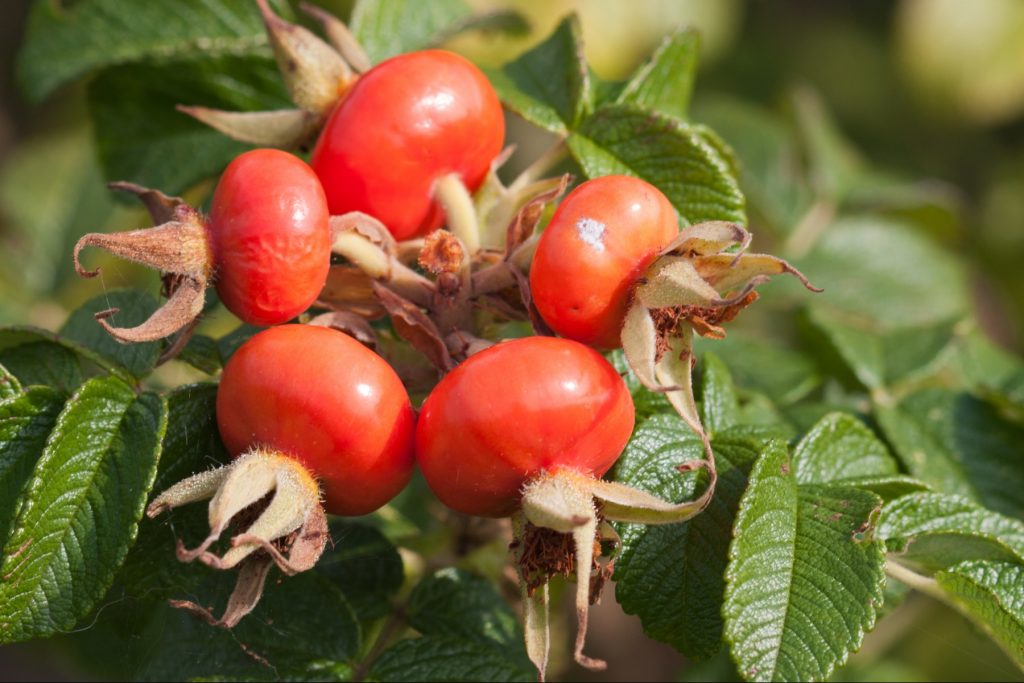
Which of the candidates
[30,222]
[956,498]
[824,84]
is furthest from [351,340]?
[824,84]

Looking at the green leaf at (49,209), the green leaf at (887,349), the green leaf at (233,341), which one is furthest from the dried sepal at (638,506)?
the green leaf at (49,209)

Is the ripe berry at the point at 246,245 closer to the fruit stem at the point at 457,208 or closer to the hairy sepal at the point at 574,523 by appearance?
the fruit stem at the point at 457,208

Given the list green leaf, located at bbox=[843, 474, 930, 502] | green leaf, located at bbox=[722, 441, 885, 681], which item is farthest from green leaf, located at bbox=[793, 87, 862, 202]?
green leaf, located at bbox=[722, 441, 885, 681]

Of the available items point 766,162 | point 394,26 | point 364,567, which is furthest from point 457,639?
point 766,162

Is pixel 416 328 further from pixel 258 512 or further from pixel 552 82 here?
pixel 552 82

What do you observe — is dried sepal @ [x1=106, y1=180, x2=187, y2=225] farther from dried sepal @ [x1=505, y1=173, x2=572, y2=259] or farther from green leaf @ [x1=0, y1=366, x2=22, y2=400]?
dried sepal @ [x1=505, y1=173, x2=572, y2=259]

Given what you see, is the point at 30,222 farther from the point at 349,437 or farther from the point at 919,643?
the point at 919,643

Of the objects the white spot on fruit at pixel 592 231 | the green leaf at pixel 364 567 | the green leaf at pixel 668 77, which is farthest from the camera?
the green leaf at pixel 668 77
